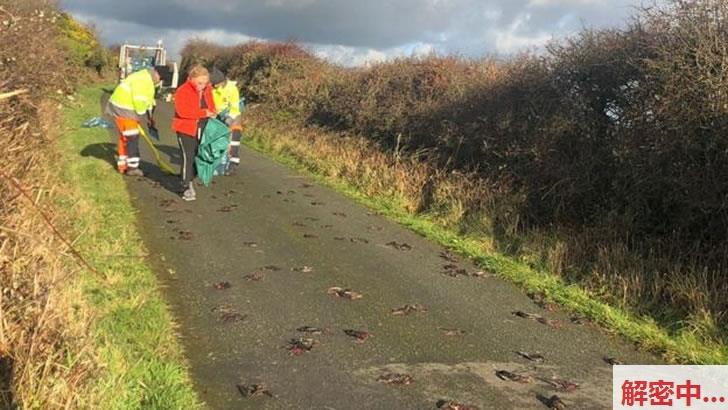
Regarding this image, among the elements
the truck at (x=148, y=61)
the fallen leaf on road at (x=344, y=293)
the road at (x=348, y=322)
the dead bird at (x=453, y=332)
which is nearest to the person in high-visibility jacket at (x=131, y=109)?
the road at (x=348, y=322)

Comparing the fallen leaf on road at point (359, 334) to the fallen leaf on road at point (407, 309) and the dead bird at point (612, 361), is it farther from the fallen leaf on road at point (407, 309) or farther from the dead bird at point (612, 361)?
the dead bird at point (612, 361)

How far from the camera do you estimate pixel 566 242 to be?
833 cm

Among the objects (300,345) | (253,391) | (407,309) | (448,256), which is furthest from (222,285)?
(448,256)

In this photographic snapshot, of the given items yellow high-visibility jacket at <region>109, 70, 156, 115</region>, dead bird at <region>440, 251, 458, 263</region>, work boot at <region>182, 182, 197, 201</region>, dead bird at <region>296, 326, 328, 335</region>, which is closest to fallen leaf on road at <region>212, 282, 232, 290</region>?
dead bird at <region>296, 326, 328, 335</region>

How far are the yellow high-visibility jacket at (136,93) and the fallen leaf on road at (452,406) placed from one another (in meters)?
8.44

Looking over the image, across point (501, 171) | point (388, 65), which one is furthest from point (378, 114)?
point (501, 171)

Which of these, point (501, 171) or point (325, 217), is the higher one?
point (501, 171)

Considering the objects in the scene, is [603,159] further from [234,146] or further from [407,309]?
[234,146]

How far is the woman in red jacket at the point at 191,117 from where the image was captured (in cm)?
970

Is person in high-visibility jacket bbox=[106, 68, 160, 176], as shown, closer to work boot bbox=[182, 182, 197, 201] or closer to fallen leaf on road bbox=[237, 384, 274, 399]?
work boot bbox=[182, 182, 197, 201]

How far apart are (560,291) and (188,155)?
224 inches

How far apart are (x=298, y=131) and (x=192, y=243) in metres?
11.1

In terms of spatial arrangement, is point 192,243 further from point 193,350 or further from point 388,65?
point 388,65

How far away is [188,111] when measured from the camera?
9734 millimetres
